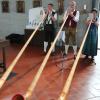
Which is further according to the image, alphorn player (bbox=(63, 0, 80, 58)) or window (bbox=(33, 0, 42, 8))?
window (bbox=(33, 0, 42, 8))

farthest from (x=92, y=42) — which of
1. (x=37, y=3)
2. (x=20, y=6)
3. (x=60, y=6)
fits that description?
(x=20, y=6)

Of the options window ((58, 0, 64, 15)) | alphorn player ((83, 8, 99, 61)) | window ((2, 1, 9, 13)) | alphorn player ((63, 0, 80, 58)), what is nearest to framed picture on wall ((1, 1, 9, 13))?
window ((2, 1, 9, 13))

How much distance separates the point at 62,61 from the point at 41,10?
2.17 metres

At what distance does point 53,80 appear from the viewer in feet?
15.2

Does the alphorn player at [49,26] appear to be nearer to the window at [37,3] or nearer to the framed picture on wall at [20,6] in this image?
the window at [37,3]

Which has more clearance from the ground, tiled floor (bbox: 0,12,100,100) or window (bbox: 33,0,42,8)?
window (bbox: 33,0,42,8)

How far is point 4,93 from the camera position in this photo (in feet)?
13.3

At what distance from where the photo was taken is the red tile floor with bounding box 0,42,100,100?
397 cm

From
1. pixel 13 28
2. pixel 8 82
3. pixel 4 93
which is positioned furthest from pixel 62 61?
pixel 13 28

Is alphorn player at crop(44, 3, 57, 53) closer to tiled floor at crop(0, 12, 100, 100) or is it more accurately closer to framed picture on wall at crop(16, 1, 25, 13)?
tiled floor at crop(0, 12, 100, 100)

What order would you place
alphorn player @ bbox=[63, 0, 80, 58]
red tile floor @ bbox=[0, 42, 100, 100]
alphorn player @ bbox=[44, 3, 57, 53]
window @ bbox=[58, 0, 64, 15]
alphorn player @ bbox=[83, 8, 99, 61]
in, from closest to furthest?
red tile floor @ bbox=[0, 42, 100, 100], alphorn player @ bbox=[63, 0, 80, 58], alphorn player @ bbox=[83, 8, 99, 61], alphorn player @ bbox=[44, 3, 57, 53], window @ bbox=[58, 0, 64, 15]

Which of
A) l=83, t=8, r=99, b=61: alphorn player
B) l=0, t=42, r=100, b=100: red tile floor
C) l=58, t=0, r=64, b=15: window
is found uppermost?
l=58, t=0, r=64, b=15: window

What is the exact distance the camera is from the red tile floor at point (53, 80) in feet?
13.0

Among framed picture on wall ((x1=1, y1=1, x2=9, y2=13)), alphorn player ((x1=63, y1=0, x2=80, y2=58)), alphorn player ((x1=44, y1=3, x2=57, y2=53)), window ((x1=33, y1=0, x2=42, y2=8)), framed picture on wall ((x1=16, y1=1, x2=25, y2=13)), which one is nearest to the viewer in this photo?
alphorn player ((x1=63, y1=0, x2=80, y2=58))
